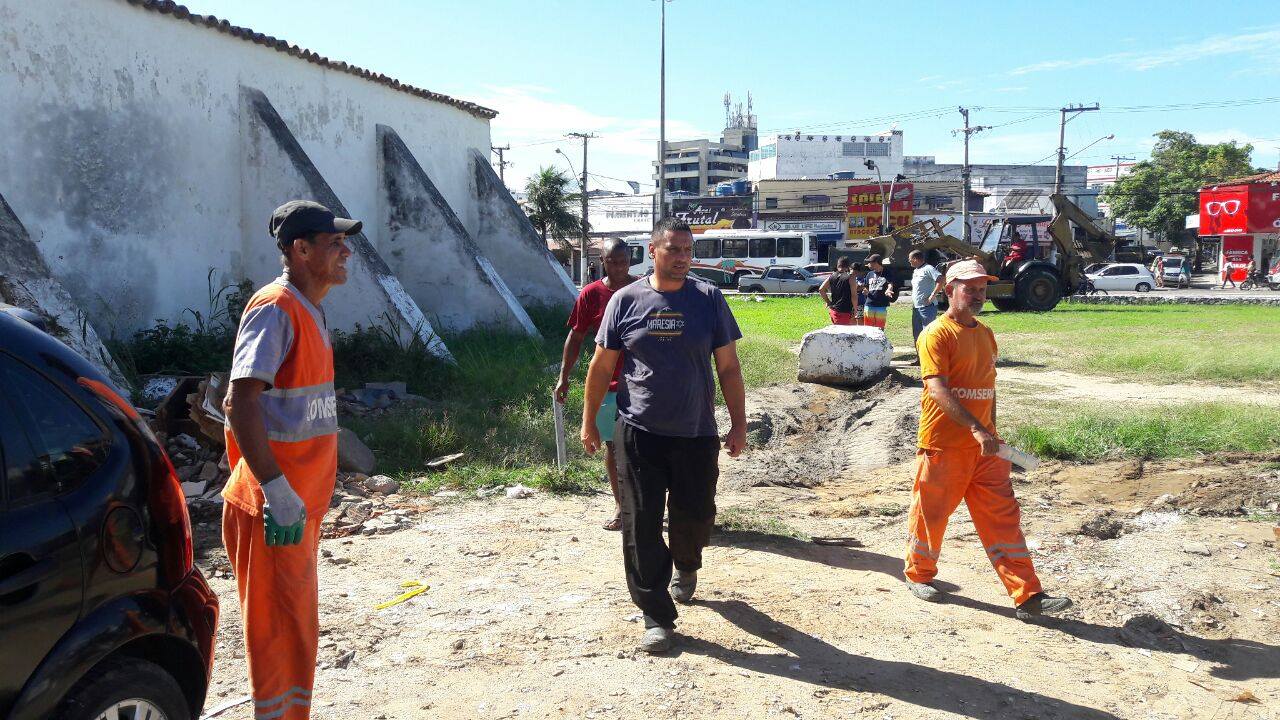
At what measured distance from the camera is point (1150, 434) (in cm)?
823

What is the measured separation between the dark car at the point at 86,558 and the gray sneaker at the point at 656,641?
71.9 inches

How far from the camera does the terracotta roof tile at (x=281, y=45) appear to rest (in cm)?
1083

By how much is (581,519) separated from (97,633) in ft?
13.2

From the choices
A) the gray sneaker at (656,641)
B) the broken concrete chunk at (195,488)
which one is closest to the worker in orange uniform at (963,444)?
the gray sneaker at (656,641)

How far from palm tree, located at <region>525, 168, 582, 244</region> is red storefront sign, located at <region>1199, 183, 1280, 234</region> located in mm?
27383

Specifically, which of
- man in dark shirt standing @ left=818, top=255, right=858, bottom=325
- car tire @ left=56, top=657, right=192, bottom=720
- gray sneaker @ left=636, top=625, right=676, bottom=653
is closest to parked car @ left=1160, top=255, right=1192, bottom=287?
man in dark shirt standing @ left=818, top=255, right=858, bottom=325

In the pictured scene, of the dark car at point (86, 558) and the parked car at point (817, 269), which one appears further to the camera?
the parked car at point (817, 269)

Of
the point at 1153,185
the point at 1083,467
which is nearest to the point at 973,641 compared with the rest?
the point at 1083,467

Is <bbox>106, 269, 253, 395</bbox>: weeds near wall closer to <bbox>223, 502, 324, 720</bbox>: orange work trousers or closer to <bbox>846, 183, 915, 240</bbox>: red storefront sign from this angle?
<bbox>223, 502, 324, 720</bbox>: orange work trousers

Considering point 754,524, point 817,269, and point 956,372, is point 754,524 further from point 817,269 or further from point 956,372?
point 817,269

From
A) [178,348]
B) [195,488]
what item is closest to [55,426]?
[195,488]

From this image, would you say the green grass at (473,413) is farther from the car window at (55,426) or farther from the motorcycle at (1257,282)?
the motorcycle at (1257,282)

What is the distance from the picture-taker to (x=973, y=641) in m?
4.22

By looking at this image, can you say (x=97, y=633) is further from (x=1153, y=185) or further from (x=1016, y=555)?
(x=1153, y=185)
